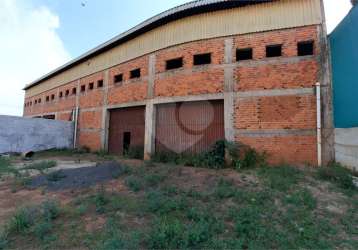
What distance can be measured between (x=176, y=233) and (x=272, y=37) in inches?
321

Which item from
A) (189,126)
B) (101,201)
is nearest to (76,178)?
(101,201)

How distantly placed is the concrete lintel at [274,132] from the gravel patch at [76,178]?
16.4 feet

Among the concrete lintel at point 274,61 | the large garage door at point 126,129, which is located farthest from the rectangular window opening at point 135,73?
the concrete lintel at point 274,61

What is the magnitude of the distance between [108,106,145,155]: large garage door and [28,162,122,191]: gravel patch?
146 inches

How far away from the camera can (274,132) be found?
791cm

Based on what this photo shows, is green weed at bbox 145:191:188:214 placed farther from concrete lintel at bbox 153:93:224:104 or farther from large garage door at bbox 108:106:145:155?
large garage door at bbox 108:106:145:155

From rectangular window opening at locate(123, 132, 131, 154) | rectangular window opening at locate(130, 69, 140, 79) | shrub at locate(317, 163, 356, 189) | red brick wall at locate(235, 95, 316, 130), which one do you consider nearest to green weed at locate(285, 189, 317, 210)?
shrub at locate(317, 163, 356, 189)

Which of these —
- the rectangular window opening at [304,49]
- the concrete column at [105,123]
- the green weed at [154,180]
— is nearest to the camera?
the green weed at [154,180]

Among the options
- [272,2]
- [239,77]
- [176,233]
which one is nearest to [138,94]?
[239,77]

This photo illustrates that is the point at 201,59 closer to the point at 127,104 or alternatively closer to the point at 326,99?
the point at 127,104

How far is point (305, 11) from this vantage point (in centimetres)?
792

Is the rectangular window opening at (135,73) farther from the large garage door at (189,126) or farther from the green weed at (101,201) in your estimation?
the green weed at (101,201)

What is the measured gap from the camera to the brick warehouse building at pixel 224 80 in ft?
25.3

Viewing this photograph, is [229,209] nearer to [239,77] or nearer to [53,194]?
[53,194]
